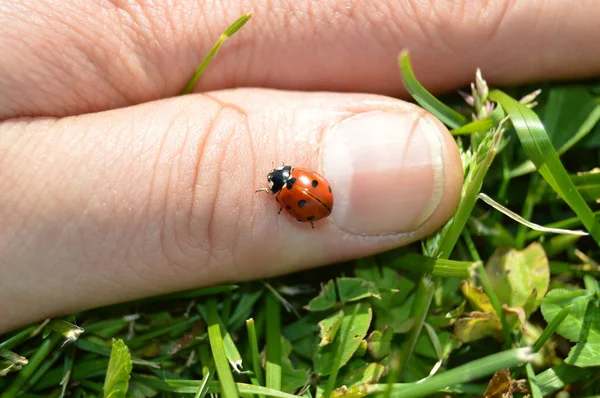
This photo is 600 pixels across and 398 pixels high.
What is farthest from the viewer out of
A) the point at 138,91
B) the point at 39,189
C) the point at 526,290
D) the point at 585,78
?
the point at 585,78

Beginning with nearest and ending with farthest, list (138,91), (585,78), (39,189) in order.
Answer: (39,189) < (138,91) < (585,78)

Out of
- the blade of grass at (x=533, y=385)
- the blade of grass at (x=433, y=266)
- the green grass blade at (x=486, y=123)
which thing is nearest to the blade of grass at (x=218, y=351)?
the blade of grass at (x=433, y=266)

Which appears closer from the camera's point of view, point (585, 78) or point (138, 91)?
point (138, 91)

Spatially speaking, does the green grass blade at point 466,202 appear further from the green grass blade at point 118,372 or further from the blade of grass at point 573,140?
the green grass blade at point 118,372

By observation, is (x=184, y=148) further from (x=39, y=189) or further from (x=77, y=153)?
(x=39, y=189)

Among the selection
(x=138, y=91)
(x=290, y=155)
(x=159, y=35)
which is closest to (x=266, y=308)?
(x=290, y=155)

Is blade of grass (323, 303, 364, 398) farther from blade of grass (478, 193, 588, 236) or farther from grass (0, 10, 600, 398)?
blade of grass (478, 193, 588, 236)

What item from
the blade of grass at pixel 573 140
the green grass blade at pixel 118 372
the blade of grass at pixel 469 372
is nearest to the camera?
the blade of grass at pixel 469 372

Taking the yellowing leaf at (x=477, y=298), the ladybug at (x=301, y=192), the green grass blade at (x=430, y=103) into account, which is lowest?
the yellowing leaf at (x=477, y=298)

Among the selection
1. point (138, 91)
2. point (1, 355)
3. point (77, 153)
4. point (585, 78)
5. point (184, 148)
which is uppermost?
point (585, 78)
